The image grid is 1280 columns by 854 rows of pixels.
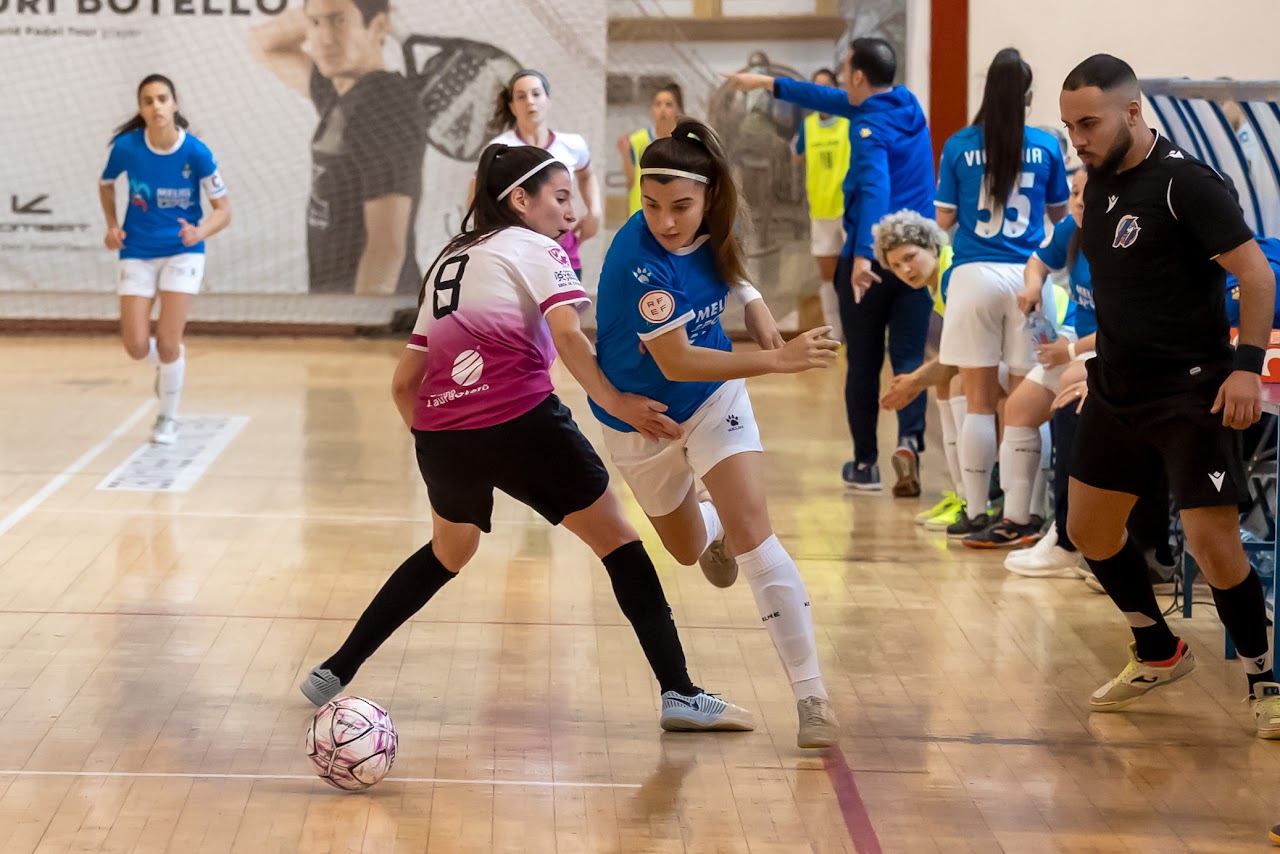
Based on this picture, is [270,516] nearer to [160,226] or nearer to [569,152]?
[160,226]

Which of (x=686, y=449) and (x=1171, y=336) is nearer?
(x=1171, y=336)

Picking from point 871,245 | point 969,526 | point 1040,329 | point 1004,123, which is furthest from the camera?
point 871,245

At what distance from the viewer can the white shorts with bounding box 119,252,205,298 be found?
27.7 ft

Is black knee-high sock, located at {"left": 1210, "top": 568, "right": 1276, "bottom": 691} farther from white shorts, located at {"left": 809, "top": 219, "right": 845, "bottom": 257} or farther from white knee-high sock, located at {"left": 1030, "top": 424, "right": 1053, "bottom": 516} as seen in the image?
white shorts, located at {"left": 809, "top": 219, "right": 845, "bottom": 257}

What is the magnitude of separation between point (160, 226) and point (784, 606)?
5551 mm

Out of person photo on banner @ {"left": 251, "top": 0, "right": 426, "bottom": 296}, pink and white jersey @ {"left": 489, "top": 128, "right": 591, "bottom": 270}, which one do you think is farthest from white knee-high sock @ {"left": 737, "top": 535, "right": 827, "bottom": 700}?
person photo on banner @ {"left": 251, "top": 0, "right": 426, "bottom": 296}

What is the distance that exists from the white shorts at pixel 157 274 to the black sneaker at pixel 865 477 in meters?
3.67

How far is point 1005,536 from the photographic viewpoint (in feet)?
21.4

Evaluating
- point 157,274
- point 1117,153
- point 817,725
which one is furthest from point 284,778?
point 157,274

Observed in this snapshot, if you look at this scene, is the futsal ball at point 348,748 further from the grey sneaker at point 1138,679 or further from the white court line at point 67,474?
the white court line at point 67,474

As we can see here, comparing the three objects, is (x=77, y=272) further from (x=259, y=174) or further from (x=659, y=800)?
(x=659, y=800)

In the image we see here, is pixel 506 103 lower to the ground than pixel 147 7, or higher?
lower

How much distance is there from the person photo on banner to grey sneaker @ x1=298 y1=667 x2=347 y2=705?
32.4 ft

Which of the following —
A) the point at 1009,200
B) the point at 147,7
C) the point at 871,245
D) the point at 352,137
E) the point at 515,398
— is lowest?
the point at 515,398
